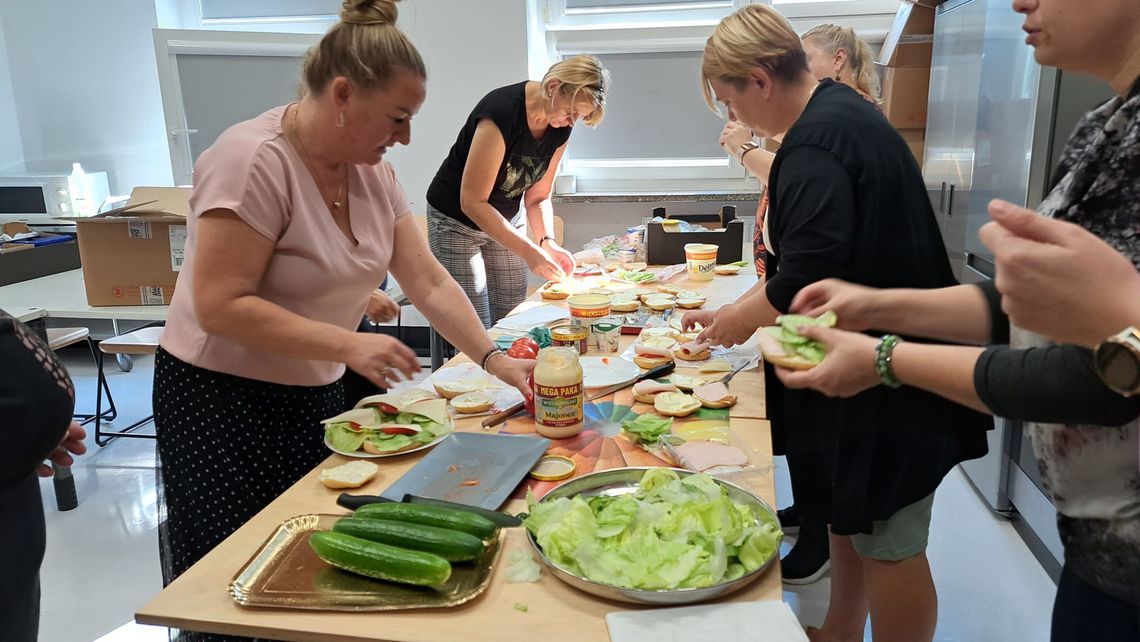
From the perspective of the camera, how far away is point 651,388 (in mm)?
1795

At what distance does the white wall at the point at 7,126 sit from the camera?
5.25m

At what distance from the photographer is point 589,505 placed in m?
1.20

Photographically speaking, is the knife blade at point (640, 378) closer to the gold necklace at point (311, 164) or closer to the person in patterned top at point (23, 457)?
the gold necklace at point (311, 164)

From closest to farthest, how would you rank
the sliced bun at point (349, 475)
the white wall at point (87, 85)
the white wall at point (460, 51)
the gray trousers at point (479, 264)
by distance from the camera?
the sliced bun at point (349, 475), the gray trousers at point (479, 264), the white wall at point (460, 51), the white wall at point (87, 85)

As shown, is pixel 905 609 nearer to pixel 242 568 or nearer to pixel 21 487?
pixel 242 568

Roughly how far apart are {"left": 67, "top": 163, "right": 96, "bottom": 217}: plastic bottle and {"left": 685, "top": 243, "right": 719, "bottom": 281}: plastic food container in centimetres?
416

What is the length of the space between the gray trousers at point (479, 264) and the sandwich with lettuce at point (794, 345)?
2.01 meters

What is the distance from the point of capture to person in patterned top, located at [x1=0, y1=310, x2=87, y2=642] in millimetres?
1273

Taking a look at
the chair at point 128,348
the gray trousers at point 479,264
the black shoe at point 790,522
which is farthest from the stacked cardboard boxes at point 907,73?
the chair at point 128,348

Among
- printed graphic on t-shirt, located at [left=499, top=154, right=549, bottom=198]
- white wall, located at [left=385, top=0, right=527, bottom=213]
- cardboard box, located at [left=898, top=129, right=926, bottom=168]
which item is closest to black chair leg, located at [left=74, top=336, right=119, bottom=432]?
white wall, located at [left=385, top=0, right=527, bottom=213]

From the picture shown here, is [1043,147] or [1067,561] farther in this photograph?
[1043,147]

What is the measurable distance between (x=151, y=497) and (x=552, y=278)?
77.8 inches

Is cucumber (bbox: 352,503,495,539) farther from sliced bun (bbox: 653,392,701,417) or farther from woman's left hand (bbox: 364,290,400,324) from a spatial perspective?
woman's left hand (bbox: 364,290,400,324)

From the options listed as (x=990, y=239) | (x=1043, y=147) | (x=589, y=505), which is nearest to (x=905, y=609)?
(x=589, y=505)
